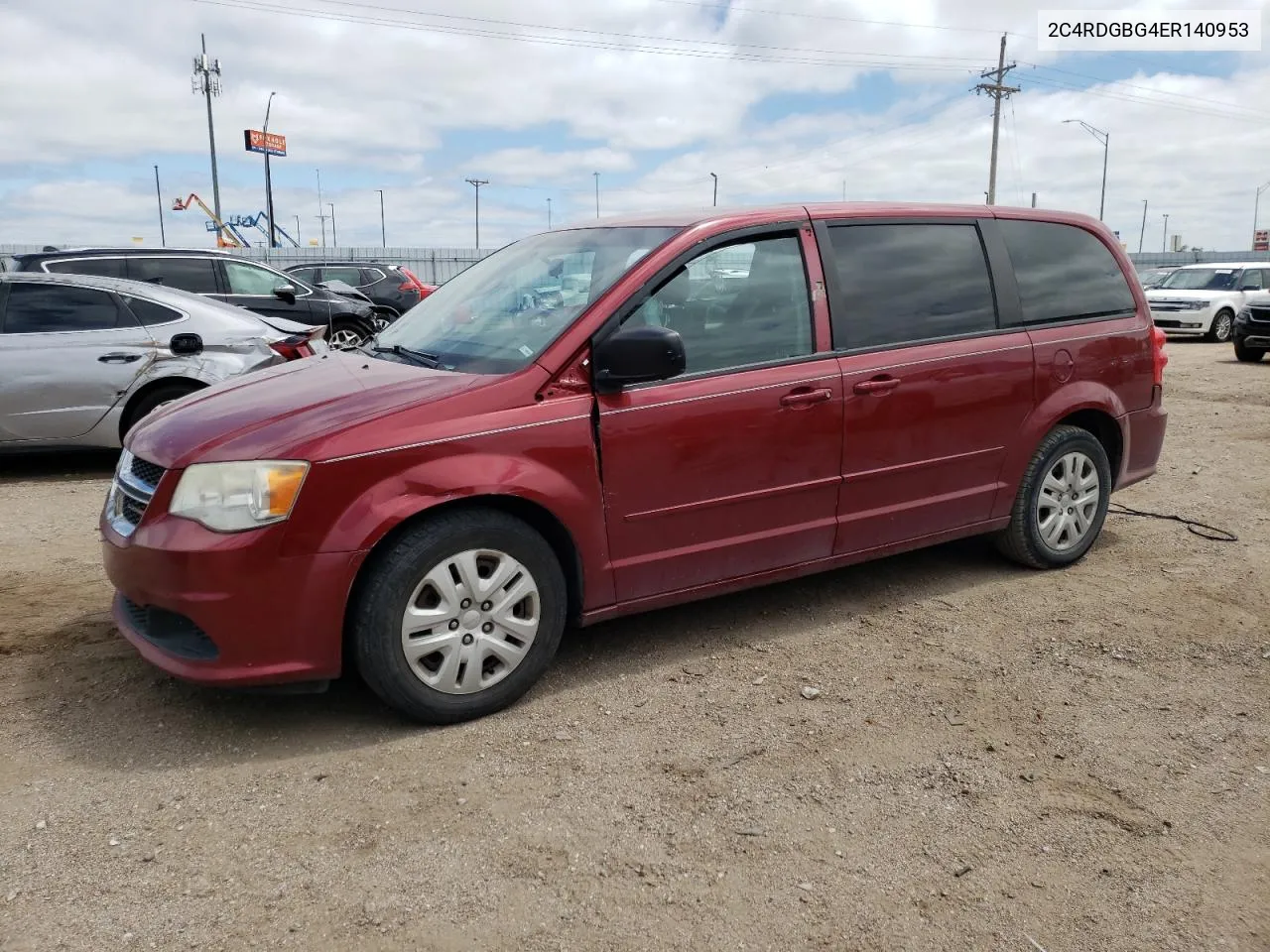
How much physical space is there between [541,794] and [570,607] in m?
0.90

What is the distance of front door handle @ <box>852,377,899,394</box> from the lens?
14.0ft

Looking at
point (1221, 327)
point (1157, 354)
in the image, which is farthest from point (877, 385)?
point (1221, 327)

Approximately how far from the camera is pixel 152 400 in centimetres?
750

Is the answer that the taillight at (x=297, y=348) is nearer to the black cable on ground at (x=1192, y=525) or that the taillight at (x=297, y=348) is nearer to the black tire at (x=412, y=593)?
the black tire at (x=412, y=593)

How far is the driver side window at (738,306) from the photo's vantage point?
395 cm

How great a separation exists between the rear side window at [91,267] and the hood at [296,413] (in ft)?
25.0

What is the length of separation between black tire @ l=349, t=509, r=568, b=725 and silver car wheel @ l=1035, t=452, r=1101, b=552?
269 cm

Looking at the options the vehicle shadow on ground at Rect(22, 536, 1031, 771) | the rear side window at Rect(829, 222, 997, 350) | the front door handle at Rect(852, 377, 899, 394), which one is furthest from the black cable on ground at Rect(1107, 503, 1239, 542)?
the front door handle at Rect(852, 377, 899, 394)

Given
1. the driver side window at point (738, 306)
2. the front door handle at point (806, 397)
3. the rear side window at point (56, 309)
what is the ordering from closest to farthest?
the driver side window at point (738, 306) < the front door handle at point (806, 397) < the rear side window at point (56, 309)

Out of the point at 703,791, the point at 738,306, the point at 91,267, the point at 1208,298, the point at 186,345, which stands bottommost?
the point at 703,791

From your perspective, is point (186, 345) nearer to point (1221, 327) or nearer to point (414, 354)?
point (414, 354)

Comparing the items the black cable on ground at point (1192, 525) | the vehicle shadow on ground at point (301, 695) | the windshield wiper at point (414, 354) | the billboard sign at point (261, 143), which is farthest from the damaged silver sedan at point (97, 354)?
the billboard sign at point (261, 143)

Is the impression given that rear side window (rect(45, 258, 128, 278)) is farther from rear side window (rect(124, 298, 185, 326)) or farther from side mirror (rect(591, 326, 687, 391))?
side mirror (rect(591, 326, 687, 391))

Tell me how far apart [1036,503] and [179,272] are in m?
9.47
